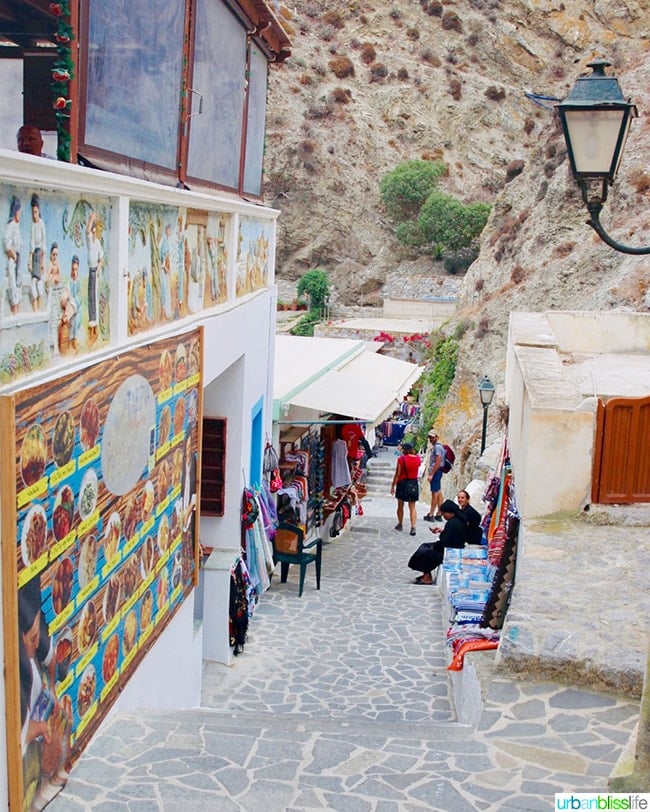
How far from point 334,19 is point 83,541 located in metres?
63.3

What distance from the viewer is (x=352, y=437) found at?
1551 cm

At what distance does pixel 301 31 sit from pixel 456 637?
6010cm

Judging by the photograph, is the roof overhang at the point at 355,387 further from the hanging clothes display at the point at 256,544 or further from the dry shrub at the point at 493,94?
the dry shrub at the point at 493,94

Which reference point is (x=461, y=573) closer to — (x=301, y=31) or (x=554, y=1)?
(x=301, y=31)

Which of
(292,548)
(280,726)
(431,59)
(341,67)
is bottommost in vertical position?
(292,548)

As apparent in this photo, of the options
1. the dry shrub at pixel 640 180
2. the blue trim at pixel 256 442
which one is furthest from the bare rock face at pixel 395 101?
the blue trim at pixel 256 442

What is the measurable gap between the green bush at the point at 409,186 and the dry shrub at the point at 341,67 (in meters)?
8.42

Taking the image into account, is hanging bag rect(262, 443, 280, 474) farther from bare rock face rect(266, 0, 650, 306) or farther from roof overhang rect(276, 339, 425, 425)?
bare rock face rect(266, 0, 650, 306)

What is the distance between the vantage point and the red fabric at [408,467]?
1468cm

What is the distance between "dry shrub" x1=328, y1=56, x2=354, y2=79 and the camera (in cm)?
5931

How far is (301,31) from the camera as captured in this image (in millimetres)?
60469

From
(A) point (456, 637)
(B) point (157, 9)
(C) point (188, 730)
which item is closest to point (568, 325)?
(A) point (456, 637)

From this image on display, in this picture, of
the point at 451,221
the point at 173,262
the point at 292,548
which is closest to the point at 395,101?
the point at 451,221

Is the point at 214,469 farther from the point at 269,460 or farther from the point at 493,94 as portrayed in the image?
the point at 493,94
